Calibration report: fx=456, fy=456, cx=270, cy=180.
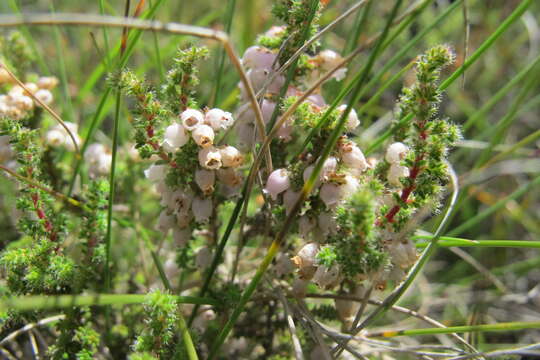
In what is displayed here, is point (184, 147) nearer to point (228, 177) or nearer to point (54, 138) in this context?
point (228, 177)

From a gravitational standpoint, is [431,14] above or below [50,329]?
→ above

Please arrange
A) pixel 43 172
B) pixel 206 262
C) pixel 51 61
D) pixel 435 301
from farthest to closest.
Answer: pixel 51 61 < pixel 435 301 < pixel 43 172 < pixel 206 262

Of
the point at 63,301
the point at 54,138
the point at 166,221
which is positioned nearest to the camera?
the point at 63,301

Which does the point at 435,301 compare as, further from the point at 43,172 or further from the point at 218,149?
the point at 43,172

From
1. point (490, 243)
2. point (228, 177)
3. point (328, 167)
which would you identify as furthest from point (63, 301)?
point (490, 243)

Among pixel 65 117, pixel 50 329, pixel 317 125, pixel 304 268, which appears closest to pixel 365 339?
pixel 304 268

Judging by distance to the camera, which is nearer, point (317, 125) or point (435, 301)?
point (317, 125)

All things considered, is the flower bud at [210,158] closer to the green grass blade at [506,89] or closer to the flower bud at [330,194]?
the flower bud at [330,194]
